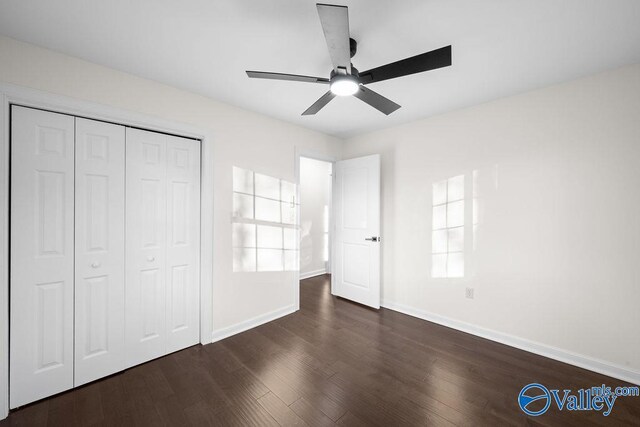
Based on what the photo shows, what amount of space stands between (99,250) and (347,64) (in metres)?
2.31

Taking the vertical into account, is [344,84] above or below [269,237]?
above

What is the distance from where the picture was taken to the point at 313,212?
5.32m

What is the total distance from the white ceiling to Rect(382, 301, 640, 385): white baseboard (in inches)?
95.8

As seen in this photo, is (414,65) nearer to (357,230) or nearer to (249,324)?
(357,230)

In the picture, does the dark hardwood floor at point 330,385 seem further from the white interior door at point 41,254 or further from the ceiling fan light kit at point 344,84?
the ceiling fan light kit at point 344,84

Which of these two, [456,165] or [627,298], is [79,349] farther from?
[627,298]

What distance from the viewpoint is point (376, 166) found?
346 cm

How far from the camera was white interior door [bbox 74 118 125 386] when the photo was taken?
192cm

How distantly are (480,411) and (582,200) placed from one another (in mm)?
1955

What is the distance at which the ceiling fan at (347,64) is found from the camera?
1128 millimetres

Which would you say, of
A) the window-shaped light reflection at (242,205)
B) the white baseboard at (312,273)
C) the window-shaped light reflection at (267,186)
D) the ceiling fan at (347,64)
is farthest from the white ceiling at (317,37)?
the white baseboard at (312,273)

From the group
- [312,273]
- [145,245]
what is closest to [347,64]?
[145,245]

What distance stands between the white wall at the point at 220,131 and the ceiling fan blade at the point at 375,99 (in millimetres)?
1513

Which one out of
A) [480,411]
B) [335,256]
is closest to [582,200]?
[480,411]
